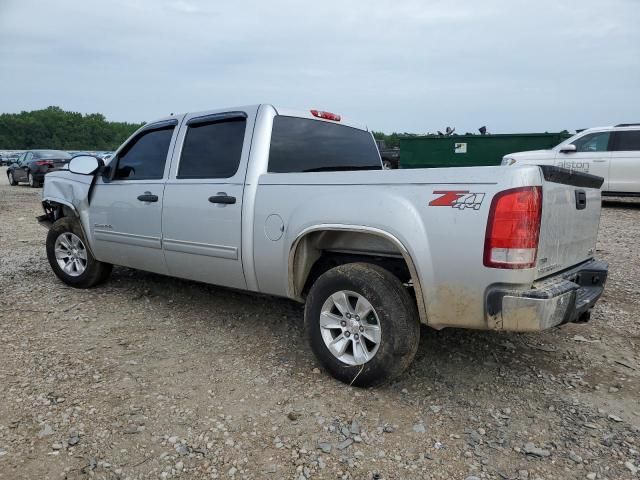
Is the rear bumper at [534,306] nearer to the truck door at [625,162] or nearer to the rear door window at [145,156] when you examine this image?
the rear door window at [145,156]

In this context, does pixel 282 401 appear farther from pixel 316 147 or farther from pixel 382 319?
pixel 316 147

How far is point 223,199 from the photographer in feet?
12.1

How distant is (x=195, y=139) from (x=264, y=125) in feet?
2.65

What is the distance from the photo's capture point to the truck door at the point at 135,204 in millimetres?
4328

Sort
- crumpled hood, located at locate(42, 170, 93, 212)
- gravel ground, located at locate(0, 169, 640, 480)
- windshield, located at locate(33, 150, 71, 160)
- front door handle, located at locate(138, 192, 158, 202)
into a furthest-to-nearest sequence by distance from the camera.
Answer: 1. windshield, located at locate(33, 150, 71, 160)
2. crumpled hood, located at locate(42, 170, 93, 212)
3. front door handle, located at locate(138, 192, 158, 202)
4. gravel ground, located at locate(0, 169, 640, 480)

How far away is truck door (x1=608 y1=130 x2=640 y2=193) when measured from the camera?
35.0 feet

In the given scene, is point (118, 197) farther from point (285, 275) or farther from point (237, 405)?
point (237, 405)

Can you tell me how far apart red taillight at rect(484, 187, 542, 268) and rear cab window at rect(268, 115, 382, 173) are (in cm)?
177

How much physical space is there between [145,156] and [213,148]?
99 centimetres

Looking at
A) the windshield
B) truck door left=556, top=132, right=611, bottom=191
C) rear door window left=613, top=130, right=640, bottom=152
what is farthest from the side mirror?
the windshield

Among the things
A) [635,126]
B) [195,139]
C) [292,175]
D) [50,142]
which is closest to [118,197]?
[195,139]

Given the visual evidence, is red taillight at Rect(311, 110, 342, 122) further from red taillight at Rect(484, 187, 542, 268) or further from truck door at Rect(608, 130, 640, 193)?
truck door at Rect(608, 130, 640, 193)

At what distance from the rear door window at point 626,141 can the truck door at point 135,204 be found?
10316mm

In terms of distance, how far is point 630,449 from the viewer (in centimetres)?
251
